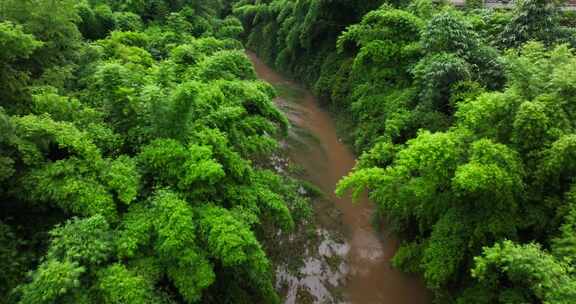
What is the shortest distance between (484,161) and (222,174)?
3.65 meters

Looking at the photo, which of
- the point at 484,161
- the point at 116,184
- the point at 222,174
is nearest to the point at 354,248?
the point at 484,161

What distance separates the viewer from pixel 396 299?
7.38 metres

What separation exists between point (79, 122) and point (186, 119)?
5.30 ft

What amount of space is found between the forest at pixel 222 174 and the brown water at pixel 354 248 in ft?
2.54

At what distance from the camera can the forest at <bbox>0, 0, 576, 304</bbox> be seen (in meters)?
4.38

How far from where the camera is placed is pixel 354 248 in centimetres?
857

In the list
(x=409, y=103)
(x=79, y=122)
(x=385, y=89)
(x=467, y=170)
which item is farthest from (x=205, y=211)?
(x=385, y=89)

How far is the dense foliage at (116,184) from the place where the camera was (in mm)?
4242

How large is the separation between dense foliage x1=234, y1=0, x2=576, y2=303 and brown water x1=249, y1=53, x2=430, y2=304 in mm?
743

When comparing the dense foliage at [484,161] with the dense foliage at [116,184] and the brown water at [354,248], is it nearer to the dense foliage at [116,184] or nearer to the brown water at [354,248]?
the brown water at [354,248]

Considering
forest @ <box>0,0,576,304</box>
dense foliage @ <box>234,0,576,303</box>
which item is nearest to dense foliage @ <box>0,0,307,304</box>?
forest @ <box>0,0,576,304</box>

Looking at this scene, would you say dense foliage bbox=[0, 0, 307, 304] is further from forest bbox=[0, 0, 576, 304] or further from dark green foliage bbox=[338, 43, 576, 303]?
dark green foliage bbox=[338, 43, 576, 303]

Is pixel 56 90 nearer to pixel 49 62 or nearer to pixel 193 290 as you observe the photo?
pixel 49 62

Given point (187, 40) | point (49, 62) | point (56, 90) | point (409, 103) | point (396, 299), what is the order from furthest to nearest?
point (187, 40) < point (409, 103) < point (396, 299) < point (49, 62) < point (56, 90)
